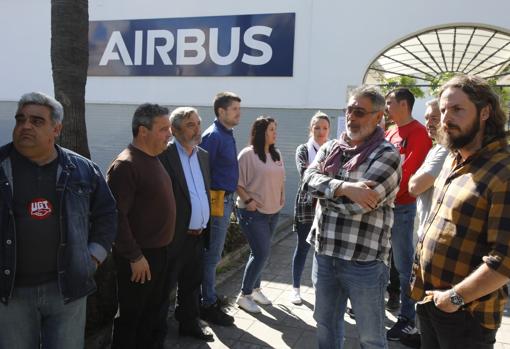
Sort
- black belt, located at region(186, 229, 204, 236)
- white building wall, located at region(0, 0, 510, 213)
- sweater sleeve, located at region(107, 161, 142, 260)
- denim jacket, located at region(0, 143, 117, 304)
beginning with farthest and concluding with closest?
1. white building wall, located at region(0, 0, 510, 213)
2. black belt, located at region(186, 229, 204, 236)
3. sweater sleeve, located at region(107, 161, 142, 260)
4. denim jacket, located at region(0, 143, 117, 304)

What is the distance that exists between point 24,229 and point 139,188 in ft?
2.59

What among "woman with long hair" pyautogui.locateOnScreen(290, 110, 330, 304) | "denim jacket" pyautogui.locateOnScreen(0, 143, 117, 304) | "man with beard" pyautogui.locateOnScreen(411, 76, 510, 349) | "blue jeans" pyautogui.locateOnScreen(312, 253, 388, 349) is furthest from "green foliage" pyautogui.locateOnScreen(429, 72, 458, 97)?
"denim jacket" pyautogui.locateOnScreen(0, 143, 117, 304)

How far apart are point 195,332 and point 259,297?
1033 mm

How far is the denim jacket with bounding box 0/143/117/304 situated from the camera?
2041mm

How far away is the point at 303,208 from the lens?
4.12m

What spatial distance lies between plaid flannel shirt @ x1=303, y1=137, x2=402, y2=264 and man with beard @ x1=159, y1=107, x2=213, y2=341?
115 centimetres

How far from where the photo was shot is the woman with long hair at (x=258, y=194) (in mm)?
4047

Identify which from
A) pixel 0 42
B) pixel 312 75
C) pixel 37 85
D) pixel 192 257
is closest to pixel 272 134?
pixel 192 257

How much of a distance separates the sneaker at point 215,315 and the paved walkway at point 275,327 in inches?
2.1

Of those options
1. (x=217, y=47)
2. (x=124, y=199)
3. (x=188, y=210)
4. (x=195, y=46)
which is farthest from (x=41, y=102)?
(x=195, y=46)

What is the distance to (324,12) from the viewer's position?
28.2ft

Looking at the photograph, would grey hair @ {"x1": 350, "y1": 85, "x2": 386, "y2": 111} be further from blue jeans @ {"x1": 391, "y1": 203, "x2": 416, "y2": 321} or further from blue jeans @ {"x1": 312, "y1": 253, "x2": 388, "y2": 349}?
blue jeans @ {"x1": 391, "y1": 203, "x2": 416, "y2": 321}

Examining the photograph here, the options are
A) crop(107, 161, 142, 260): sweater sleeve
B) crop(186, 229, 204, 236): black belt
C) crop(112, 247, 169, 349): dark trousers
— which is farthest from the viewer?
crop(186, 229, 204, 236): black belt

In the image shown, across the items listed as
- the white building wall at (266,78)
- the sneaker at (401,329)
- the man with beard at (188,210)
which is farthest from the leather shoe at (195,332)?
the white building wall at (266,78)
